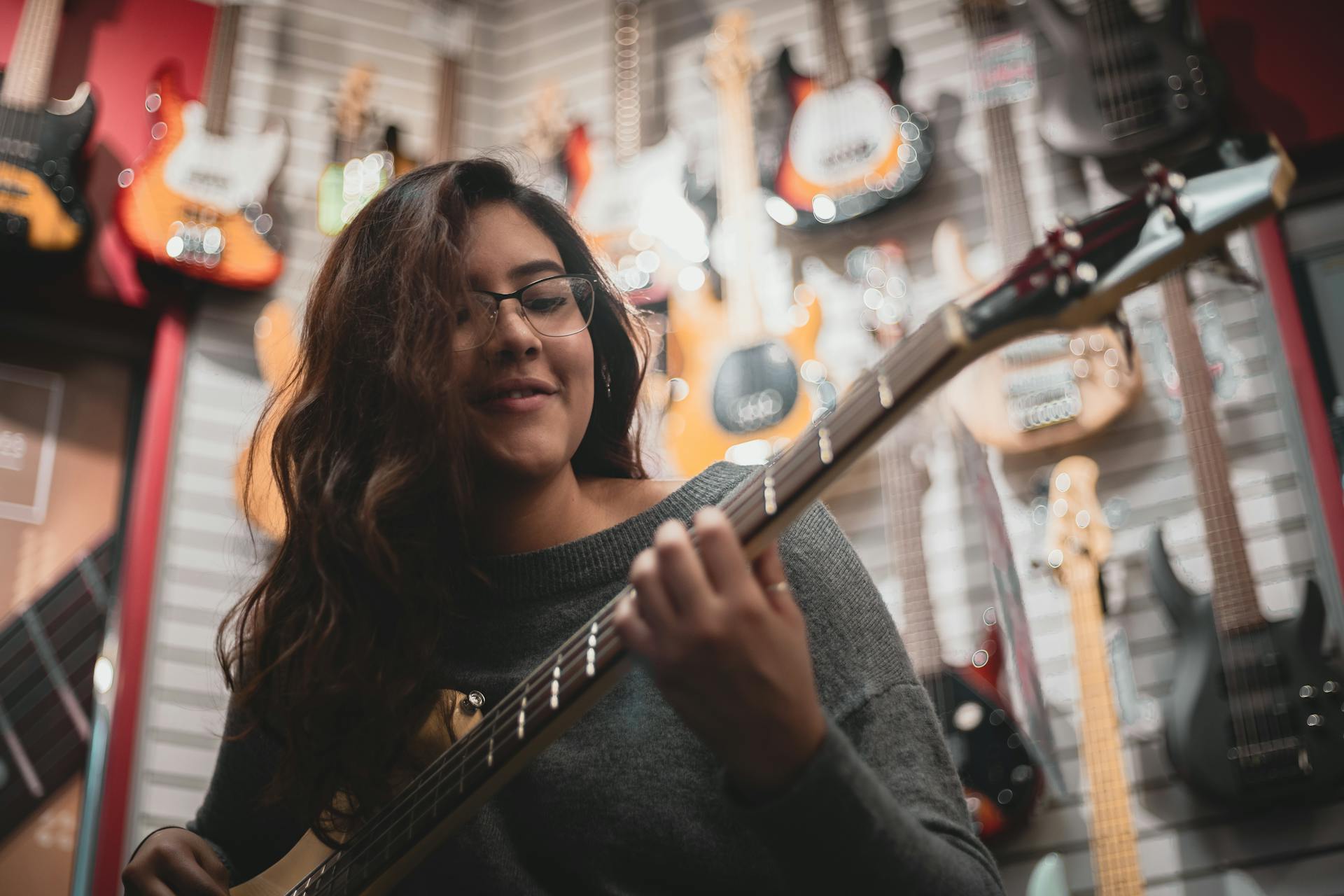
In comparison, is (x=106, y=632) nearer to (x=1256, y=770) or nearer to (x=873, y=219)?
(x=873, y=219)

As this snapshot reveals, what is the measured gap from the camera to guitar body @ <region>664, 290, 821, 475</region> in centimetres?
353

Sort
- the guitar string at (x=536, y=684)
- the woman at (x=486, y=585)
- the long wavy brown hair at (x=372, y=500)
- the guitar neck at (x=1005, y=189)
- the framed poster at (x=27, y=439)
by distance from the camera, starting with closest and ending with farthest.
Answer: the guitar string at (x=536, y=684) < the woman at (x=486, y=585) < the long wavy brown hair at (x=372, y=500) < the guitar neck at (x=1005, y=189) < the framed poster at (x=27, y=439)

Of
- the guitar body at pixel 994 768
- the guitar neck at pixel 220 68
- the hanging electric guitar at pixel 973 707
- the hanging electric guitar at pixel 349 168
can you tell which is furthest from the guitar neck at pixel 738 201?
the guitar neck at pixel 220 68

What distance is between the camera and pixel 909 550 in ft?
11.2

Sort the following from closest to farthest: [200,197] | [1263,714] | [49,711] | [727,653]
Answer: [727,653] → [1263,714] → [49,711] → [200,197]

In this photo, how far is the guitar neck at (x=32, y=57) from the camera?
3.89 meters

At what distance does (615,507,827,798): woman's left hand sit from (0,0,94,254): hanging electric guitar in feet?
11.3

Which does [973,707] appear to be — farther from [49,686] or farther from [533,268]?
[49,686]

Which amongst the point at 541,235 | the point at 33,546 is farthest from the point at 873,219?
the point at 33,546

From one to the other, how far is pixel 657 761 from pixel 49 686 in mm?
3053

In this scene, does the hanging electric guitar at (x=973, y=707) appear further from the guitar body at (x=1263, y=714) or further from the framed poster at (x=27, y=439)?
the framed poster at (x=27, y=439)

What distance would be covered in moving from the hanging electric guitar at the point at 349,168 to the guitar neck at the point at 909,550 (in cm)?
199

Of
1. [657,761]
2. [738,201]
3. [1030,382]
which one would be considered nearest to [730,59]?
[738,201]

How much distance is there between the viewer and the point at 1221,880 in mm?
2902
